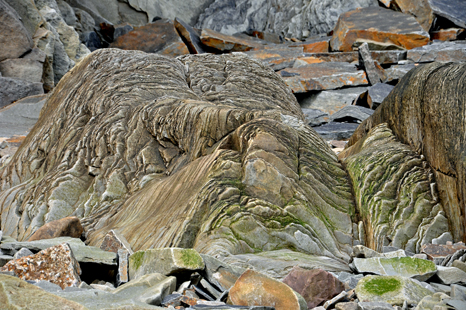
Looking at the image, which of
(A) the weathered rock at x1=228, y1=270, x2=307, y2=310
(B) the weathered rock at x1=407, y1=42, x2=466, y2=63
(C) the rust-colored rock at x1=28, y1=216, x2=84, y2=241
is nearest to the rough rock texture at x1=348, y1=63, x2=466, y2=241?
(A) the weathered rock at x1=228, y1=270, x2=307, y2=310

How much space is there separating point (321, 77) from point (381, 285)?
1336 centimetres

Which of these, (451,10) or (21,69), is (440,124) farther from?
(451,10)

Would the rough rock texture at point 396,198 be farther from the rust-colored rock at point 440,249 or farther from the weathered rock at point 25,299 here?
the weathered rock at point 25,299

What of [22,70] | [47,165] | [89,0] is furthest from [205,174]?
[89,0]

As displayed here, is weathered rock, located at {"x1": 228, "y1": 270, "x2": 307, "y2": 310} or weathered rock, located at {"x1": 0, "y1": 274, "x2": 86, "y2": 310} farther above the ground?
weathered rock, located at {"x1": 0, "y1": 274, "x2": 86, "y2": 310}

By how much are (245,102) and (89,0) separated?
961 inches

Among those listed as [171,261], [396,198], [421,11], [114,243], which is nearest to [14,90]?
[114,243]

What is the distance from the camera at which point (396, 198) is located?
4.52 metres

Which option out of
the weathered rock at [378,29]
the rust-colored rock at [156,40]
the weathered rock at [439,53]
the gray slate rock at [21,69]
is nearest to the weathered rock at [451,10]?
the weathered rock at [378,29]

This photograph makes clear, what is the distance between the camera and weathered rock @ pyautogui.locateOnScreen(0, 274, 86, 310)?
199cm

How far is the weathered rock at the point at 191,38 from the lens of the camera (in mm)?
20578

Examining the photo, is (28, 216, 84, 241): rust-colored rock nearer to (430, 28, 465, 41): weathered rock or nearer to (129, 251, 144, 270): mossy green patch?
(129, 251, 144, 270): mossy green patch

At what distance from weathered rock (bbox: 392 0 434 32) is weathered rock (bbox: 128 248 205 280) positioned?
19.8 m

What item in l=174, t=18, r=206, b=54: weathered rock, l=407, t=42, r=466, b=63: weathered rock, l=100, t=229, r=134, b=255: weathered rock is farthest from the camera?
l=174, t=18, r=206, b=54: weathered rock
